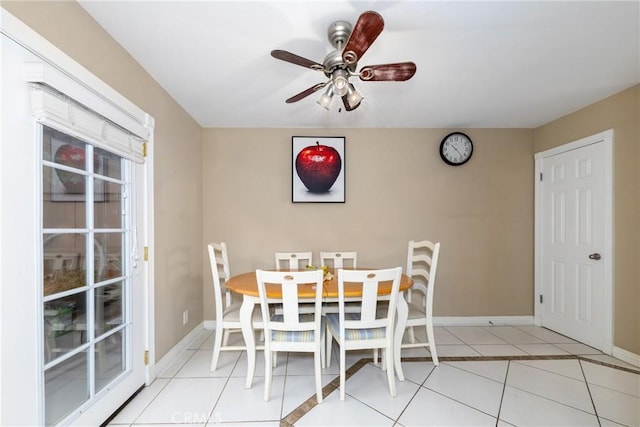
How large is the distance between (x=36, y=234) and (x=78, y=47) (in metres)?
1.00

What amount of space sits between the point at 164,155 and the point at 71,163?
0.93 m

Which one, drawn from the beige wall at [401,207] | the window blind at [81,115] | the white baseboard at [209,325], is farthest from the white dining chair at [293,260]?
the window blind at [81,115]

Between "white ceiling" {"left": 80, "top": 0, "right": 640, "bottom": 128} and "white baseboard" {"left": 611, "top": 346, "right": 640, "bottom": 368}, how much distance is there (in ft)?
7.60

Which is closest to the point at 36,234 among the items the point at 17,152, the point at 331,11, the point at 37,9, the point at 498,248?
the point at 17,152

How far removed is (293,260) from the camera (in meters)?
2.94

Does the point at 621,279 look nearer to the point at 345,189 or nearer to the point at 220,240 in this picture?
the point at 345,189

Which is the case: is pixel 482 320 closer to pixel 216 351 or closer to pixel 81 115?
pixel 216 351

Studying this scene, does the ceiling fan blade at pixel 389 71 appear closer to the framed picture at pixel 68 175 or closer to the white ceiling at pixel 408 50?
A: the white ceiling at pixel 408 50

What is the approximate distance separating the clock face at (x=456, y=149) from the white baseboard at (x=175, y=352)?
347cm

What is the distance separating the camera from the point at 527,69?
6.73 feet

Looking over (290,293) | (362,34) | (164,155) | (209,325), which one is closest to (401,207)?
(290,293)

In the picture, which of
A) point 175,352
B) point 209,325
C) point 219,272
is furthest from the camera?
point 209,325

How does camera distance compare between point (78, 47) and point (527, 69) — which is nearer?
point (78, 47)

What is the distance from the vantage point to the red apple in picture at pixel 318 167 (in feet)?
10.6
